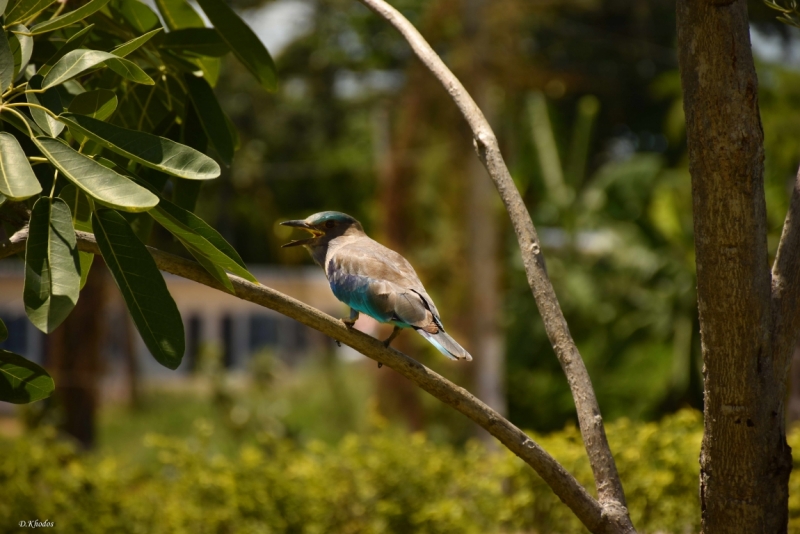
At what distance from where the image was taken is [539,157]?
12.4m

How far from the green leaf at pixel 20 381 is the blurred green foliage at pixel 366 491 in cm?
Result: 288

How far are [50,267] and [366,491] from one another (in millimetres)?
3445

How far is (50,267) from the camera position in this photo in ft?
6.11

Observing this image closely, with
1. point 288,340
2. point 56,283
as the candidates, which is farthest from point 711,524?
point 288,340

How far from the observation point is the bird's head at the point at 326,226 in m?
3.63

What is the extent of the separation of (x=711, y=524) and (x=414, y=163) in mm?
7761

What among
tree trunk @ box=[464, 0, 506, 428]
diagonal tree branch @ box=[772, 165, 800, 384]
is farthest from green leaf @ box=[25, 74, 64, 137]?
tree trunk @ box=[464, 0, 506, 428]

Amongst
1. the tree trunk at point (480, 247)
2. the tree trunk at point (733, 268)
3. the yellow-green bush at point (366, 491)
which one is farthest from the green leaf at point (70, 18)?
the tree trunk at point (480, 247)

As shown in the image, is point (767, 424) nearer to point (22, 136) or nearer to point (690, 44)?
Answer: point (690, 44)

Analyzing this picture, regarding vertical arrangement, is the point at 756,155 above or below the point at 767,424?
above

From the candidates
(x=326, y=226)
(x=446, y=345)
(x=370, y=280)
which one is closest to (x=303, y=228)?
(x=326, y=226)

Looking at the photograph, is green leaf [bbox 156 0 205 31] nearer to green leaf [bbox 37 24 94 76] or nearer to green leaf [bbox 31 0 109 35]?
green leaf [bbox 37 24 94 76]

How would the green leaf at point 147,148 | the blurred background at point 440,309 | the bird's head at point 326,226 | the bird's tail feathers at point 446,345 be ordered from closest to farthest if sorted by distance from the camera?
1. the green leaf at point 147,148
2. the bird's tail feathers at point 446,345
3. the bird's head at point 326,226
4. the blurred background at point 440,309

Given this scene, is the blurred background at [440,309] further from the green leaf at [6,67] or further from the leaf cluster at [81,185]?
the green leaf at [6,67]
